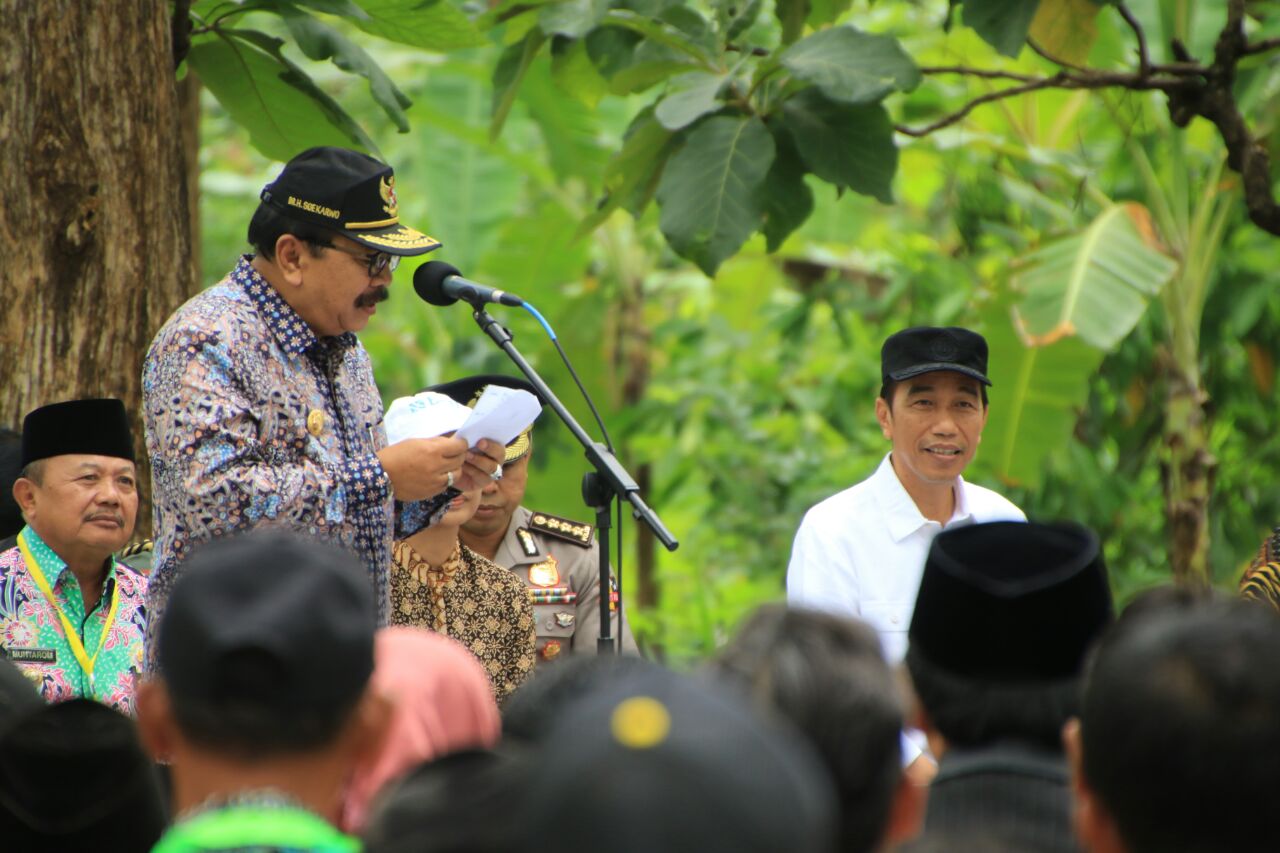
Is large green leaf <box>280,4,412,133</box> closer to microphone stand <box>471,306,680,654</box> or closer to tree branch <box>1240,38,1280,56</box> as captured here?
microphone stand <box>471,306,680,654</box>

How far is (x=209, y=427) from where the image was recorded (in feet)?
11.1

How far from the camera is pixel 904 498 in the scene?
4.38 metres

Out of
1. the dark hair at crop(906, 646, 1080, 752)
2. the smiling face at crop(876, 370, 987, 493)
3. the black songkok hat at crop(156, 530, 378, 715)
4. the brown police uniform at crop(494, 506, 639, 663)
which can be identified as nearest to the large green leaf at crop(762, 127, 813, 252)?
the smiling face at crop(876, 370, 987, 493)

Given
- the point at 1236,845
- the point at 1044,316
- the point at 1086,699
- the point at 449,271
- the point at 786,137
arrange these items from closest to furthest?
the point at 1236,845
the point at 1086,699
the point at 449,271
the point at 786,137
the point at 1044,316

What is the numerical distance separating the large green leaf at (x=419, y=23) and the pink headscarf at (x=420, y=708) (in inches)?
122

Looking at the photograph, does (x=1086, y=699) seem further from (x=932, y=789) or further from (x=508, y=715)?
(x=508, y=715)

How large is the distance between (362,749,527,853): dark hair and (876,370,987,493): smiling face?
111 inches

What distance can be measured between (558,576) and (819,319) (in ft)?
18.5

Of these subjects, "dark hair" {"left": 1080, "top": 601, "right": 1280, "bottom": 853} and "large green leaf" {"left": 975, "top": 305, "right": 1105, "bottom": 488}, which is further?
"large green leaf" {"left": 975, "top": 305, "right": 1105, "bottom": 488}

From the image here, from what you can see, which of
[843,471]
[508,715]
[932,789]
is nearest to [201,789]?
[508,715]

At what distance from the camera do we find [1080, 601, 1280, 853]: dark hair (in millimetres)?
1700

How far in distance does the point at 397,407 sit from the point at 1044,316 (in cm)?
283

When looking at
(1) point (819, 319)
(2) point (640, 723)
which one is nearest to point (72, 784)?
(2) point (640, 723)

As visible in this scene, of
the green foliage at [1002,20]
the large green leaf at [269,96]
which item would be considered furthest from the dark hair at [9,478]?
the green foliage at [1002,20]
